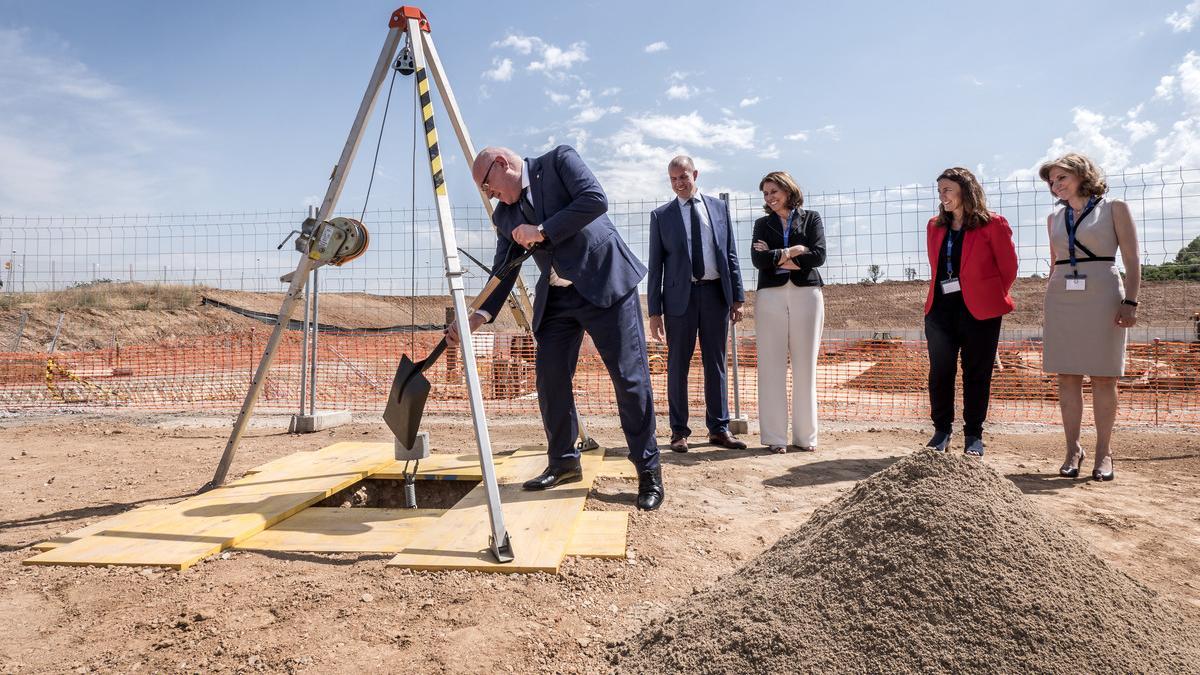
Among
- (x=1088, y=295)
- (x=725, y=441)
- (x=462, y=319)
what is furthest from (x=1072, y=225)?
(x=462, y=319)

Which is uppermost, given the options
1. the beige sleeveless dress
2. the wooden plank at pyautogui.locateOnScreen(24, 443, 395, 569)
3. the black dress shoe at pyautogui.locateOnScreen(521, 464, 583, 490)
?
the beige sleeveless dress

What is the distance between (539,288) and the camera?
3.26 m

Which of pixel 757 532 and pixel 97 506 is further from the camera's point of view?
pixel 97 506

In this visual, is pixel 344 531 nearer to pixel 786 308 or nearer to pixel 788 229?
pixel 786 308

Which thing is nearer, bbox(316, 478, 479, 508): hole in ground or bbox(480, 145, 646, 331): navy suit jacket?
bbox(480, 145, 646, 331): navy suit jacket

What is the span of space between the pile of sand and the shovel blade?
1.60 meters

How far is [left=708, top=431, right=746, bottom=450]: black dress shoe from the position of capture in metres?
4.93

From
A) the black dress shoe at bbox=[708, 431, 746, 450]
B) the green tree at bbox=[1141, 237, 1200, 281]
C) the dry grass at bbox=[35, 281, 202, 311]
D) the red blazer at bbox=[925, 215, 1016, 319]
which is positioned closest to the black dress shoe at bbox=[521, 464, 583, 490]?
the black dress shoe at bbox=[708, 431, 746, 450]

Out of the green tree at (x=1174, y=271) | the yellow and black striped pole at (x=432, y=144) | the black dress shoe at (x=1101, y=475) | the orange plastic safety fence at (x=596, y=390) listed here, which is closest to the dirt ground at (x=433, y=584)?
the black dress shoe at (x=1101, y=475)

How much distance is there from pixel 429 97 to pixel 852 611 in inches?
98.9

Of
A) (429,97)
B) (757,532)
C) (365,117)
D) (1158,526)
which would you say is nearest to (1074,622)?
(757,532)

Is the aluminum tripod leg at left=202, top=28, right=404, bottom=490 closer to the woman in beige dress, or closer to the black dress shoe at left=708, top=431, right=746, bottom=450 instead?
the black dress shoe at left=708, top=431, right=746, bottom=450

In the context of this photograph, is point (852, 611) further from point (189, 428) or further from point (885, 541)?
point (189, 428)

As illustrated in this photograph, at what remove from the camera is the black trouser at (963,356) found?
4195 mm
